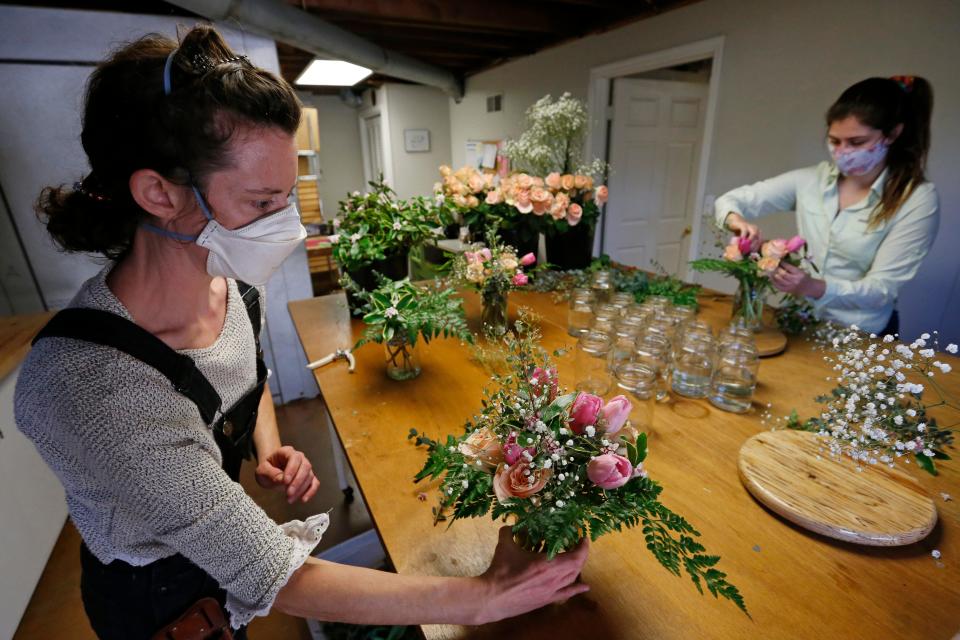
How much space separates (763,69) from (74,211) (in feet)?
11.5

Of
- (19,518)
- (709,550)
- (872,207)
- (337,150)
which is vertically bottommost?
(19,518)

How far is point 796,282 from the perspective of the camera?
1505 mm

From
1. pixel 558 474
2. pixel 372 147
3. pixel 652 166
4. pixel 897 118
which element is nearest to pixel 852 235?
pixel 897 118

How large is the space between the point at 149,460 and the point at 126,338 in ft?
0.68

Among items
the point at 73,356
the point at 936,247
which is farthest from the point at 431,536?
the point at 936,247

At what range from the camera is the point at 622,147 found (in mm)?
4180

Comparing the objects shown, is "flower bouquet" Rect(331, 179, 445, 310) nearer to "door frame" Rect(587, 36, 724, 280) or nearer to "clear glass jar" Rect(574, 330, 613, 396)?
"clear glass jar" Rect(574, 330, 613, 396)

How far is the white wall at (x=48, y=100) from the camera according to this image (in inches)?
87.5

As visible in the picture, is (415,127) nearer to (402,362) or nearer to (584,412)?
(402,362)

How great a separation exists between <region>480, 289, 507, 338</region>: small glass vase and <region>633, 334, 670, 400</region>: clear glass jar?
518mm

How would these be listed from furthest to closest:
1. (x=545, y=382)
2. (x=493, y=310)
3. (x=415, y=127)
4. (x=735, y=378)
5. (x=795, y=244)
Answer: (x=415, y=127) < (x=493, y=310) < (x=795, y=244) < (x=735, y=378) < (x=545, y=382)

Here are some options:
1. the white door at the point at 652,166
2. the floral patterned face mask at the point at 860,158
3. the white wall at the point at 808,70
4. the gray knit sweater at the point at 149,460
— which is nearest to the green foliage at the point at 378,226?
the gray knit sweater at the point at 149,460

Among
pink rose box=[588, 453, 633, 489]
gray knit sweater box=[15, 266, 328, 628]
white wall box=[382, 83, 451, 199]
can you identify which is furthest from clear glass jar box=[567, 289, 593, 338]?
white wall box=[382, 83, 451, 199]

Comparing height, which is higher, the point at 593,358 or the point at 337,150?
the point at 337,150
